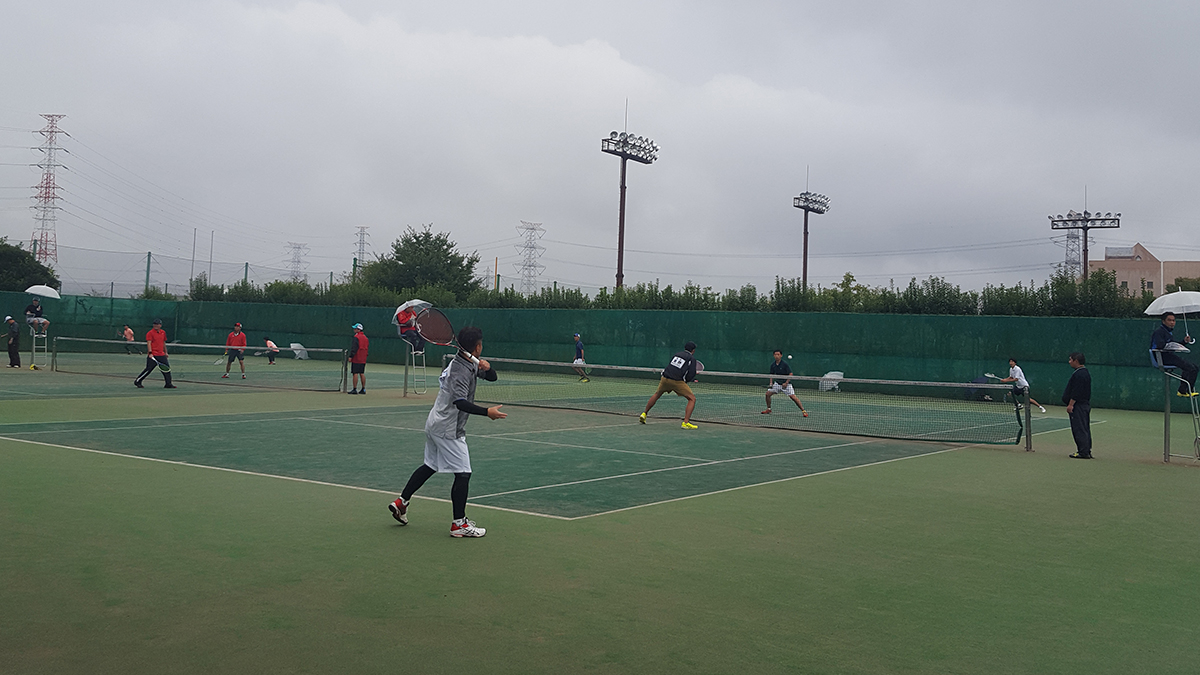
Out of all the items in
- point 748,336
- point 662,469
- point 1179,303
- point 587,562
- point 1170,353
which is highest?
point 1179,303

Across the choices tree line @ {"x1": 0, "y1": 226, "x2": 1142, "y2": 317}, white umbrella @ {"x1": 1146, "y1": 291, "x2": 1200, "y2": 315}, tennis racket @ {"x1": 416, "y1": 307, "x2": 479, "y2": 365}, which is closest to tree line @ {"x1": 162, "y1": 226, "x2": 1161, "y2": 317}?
tree line @ {"x1": 0, "y1": 226, "x2": 1142, "y2": 317}

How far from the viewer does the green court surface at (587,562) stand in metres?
4.46

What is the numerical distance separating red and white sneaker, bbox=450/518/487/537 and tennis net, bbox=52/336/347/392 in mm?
12937

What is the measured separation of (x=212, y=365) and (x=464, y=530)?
28128 mm

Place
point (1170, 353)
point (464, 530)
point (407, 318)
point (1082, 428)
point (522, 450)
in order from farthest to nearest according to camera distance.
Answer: point (407, 318), point (1082, 428), point (1170, 353), point (522, 450), point (464, 530)

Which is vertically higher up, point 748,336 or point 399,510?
point 748,336

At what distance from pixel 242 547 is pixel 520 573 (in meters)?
1.96

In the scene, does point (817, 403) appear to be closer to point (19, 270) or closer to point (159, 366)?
point (159, 366)

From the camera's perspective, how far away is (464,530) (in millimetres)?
6867

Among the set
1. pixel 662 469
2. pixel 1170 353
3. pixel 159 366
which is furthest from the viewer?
pixel 159 366

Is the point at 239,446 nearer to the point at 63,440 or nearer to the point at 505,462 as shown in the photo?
the point at 63,440

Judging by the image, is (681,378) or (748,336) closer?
(681,378)

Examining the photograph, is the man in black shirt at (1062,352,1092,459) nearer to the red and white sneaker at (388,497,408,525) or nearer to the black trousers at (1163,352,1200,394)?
the black trousers at (1163,352,1200,394)

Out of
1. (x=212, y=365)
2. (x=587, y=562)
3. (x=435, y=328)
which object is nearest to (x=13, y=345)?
(x=212, y=365)
